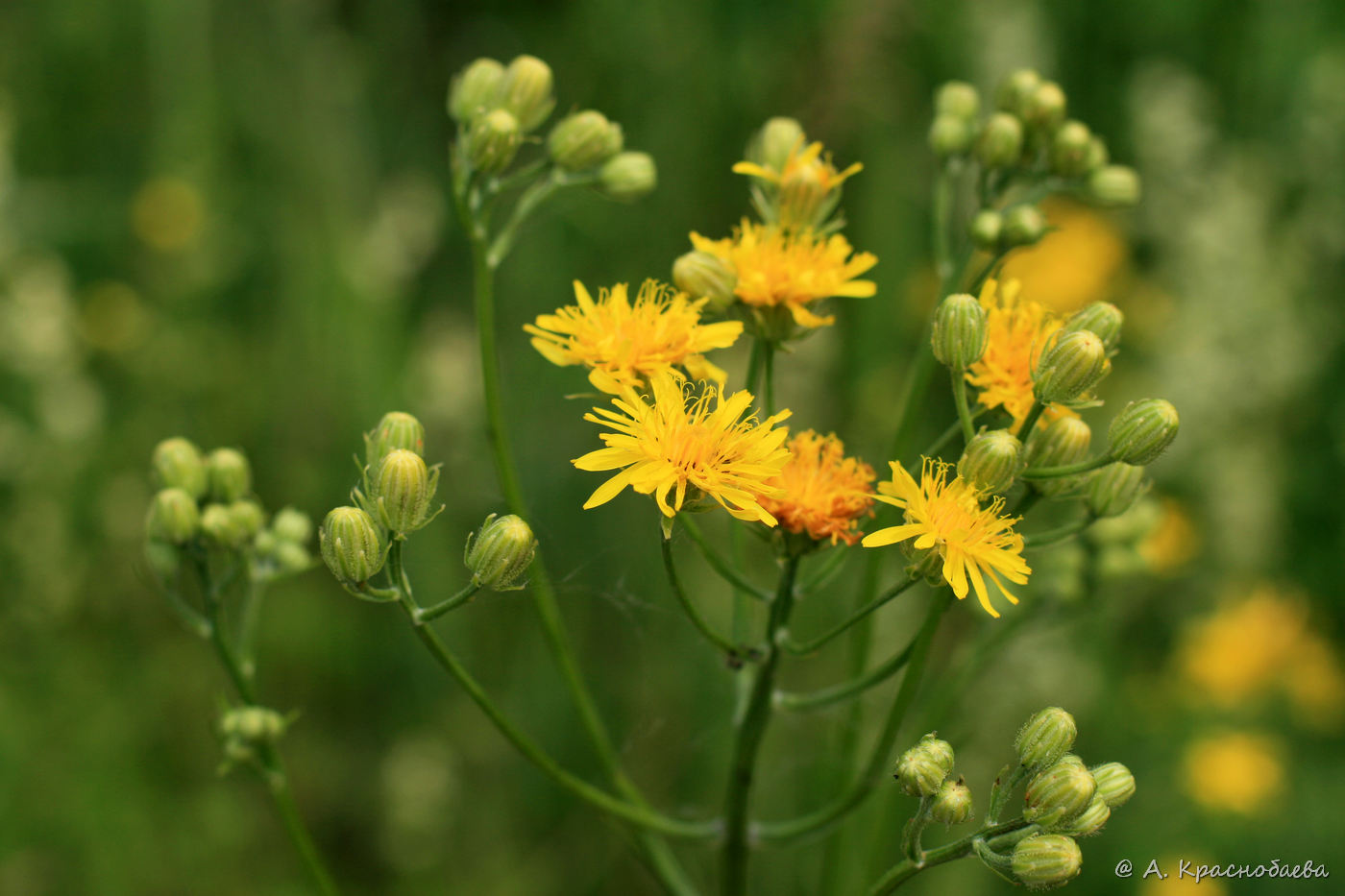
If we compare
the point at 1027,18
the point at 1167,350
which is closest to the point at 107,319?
the point at 1027,18

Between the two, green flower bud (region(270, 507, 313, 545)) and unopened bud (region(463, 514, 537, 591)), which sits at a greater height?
green flower bud (region(270, 507, 313, 545))

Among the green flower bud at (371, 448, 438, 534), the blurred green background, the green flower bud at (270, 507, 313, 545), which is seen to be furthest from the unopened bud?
the blurred green background

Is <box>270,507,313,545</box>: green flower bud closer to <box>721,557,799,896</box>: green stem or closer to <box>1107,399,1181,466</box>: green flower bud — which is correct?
<box>721,557,799,896</box>: green stem

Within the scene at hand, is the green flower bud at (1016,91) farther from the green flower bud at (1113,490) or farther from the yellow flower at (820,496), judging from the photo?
the yellow flower at (820,496)

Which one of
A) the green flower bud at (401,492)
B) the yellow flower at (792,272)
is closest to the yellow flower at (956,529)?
the yellow flower at (792,272)

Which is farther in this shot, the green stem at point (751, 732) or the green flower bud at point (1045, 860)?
the green stem at point (751, 732)

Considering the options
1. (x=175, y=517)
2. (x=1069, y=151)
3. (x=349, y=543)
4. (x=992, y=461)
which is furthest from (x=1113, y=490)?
(x=175, y=517)
